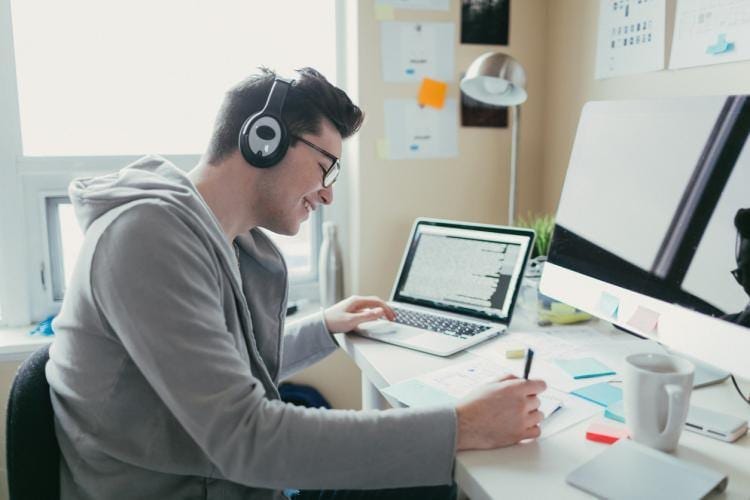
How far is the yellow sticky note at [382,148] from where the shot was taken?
6.04ft

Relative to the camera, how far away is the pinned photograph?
186 cm

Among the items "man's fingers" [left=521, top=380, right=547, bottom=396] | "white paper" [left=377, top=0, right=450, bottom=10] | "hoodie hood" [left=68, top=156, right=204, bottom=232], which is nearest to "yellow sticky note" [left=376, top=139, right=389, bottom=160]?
"white paper" [left=377, top=0, right=450, bottom=10]

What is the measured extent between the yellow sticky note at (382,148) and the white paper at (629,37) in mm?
610

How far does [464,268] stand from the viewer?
4.85ft

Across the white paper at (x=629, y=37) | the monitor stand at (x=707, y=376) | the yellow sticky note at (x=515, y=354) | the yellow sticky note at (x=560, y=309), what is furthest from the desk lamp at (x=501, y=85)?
the monitor stand at (x=707, y=376)

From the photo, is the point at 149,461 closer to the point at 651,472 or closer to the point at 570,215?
the point at 651,472

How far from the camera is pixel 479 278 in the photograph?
56.7 inches

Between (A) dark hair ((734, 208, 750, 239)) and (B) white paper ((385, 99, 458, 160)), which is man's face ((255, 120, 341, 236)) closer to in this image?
(A) dark hair ((734, 208, 750, 239))

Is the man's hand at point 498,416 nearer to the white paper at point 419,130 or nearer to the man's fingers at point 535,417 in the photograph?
the man's fingers at point 535,417

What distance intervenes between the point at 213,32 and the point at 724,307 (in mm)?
1517

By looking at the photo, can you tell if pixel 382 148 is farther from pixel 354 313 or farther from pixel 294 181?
pixel 294 181

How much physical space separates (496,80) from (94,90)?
1.10 meters

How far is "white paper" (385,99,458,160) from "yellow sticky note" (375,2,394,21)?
9.0 inches

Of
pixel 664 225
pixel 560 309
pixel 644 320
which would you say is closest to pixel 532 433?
pixel 644 320
